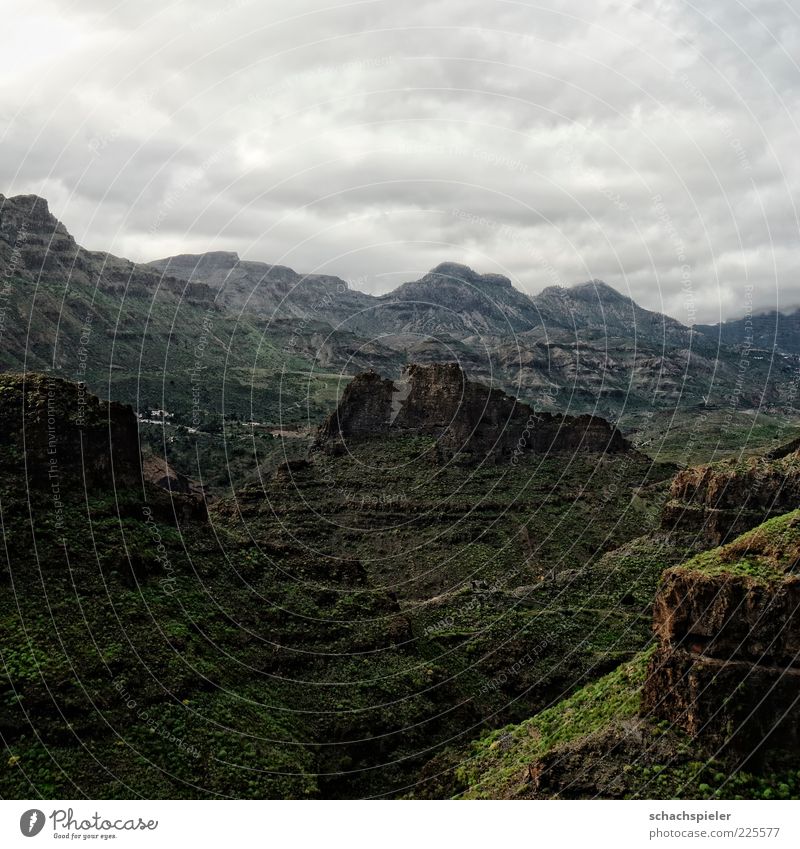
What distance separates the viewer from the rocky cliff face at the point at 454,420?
81250mm

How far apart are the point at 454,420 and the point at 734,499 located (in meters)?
35.8

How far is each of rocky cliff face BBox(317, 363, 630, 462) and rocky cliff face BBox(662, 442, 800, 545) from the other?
2940 cm

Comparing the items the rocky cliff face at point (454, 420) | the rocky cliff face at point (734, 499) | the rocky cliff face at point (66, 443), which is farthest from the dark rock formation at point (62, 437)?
the rocky cliff face at point (454, 420)

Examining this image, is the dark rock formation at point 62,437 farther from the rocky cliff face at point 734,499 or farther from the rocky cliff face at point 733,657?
the rocky cliff face at point 734,499

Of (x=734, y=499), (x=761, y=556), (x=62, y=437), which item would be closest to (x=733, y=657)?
(x=761, y=556)

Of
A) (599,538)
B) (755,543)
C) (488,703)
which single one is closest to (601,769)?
(755,543)

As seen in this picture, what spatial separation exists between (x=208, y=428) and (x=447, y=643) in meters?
107

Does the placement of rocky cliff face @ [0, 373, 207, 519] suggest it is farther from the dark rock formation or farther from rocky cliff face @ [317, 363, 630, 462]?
rocky cliff face @ [317, 363, 630, 462]

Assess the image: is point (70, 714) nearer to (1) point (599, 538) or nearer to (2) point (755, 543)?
(2) point (755, 543)

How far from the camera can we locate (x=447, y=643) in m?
40.4
